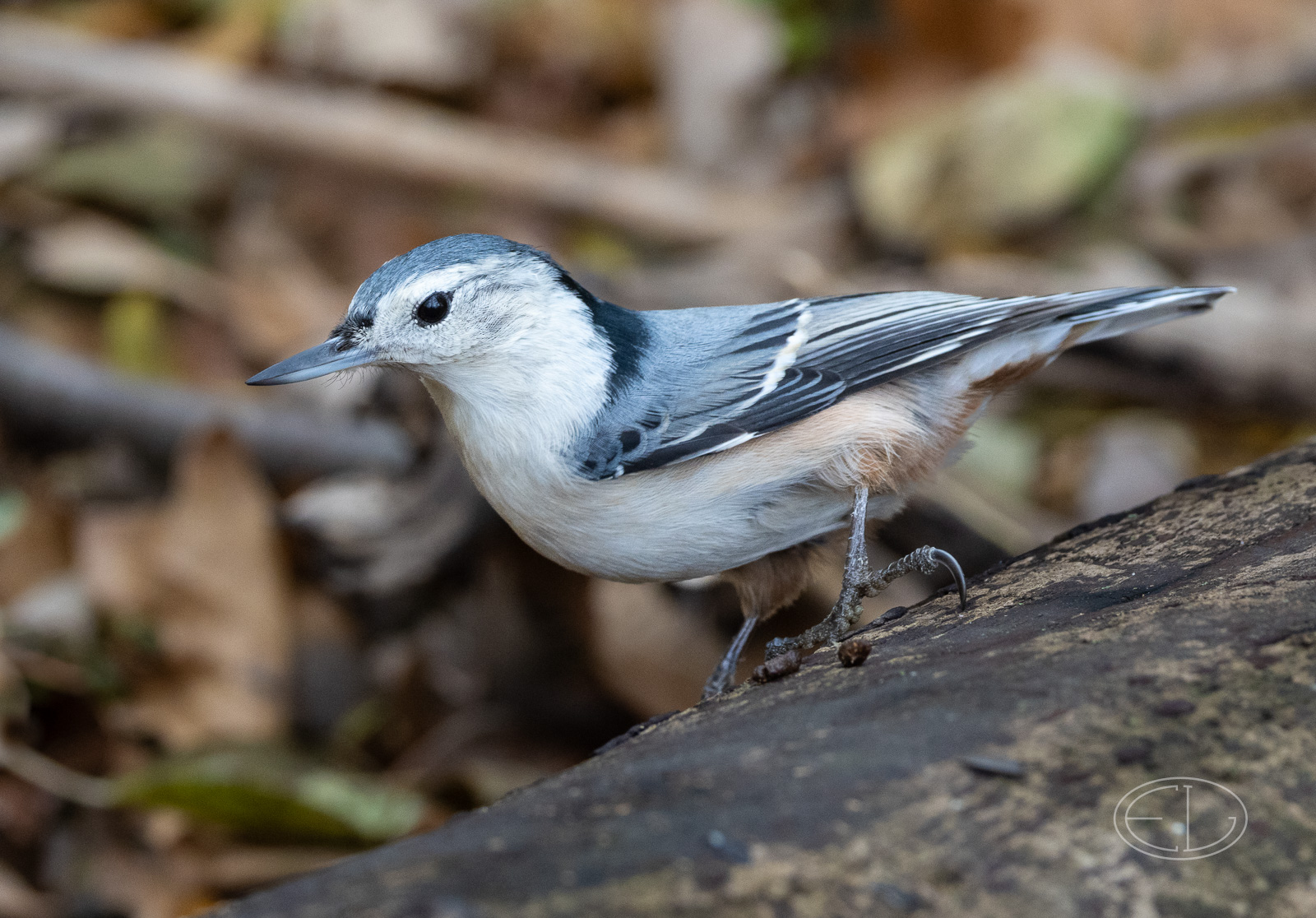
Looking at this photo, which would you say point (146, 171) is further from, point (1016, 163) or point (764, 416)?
point (764, 416)

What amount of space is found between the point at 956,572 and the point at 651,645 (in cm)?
117

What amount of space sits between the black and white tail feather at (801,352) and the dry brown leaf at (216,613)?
53.7 inches

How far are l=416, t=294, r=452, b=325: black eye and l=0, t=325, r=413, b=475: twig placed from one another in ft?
4.65

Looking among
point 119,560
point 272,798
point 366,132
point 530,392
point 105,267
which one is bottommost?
point 272,798

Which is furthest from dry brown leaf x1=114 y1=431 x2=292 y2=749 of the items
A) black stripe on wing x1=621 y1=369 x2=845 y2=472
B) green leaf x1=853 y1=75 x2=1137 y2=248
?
green leaf x1=853 y1=75 x2=1137 y2=248

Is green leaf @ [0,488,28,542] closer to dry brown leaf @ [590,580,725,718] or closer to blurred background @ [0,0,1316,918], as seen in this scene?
blurred background @ [0,0,1316,918]

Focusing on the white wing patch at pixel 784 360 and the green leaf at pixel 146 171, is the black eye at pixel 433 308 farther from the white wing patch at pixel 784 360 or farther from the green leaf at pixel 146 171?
the green leaf at pixel 146 171

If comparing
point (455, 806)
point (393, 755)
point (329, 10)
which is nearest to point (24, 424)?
point (393, 755)

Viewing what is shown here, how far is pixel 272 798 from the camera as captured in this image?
2389 millimetres

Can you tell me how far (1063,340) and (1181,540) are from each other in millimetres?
554

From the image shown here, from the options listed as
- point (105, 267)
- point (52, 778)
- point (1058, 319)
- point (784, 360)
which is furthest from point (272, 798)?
point (105, 267)

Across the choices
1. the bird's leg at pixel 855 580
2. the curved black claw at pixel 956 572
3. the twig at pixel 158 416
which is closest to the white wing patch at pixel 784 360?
the bird's leg at pixel 855 580

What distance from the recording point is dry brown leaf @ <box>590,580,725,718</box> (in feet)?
9.09

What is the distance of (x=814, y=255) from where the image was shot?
180 inches
